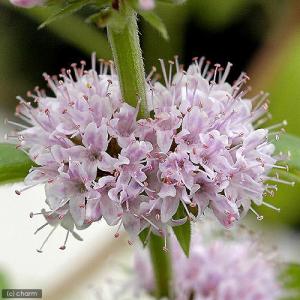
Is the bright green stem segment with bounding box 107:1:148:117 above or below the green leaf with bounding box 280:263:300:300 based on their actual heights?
above

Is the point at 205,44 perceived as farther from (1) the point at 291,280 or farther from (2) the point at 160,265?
(2) the point at 160,265

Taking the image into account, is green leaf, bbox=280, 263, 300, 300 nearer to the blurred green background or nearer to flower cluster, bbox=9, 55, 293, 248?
flower cluster, bbox=9, 55, 293, 248

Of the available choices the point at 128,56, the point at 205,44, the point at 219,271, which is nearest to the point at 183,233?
the point at 128,56

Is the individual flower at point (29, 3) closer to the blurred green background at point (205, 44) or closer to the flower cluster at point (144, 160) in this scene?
the flower cluster at point (144, 160)

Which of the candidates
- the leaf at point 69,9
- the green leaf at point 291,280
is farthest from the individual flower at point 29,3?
the green leaf at point 291,280

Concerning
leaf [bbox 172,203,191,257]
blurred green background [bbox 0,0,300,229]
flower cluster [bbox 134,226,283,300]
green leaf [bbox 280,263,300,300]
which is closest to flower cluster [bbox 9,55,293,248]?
leaf [bbox 172,203,191,257]

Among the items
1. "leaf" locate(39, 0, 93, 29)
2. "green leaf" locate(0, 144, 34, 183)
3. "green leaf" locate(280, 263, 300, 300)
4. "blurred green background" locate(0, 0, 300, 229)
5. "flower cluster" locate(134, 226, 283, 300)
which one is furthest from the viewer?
"blurred green background" locate(0, 0, 300, 229)

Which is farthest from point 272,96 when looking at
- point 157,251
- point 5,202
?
point 157,251

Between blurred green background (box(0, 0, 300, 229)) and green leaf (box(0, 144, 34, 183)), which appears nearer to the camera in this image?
green leaf (box(0, 144, 34, 183))
